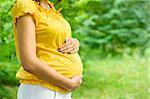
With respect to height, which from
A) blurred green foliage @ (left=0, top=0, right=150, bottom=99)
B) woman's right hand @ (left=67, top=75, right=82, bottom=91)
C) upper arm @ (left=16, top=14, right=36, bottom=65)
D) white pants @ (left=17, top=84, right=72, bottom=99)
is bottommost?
blurred green foliage @ (left=0, top=0, right=150, bottom=99)

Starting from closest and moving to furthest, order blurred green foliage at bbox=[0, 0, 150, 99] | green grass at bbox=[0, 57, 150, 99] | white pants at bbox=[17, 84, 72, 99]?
1. white pants at bbox=[17, 84, 72, 99]
2. blurred green foliage at bbox=[0, 0, 150, 99]
3. green grass at bbox=[0, 57, 150, 99]

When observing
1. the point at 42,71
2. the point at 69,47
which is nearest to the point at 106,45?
the point at 69,47

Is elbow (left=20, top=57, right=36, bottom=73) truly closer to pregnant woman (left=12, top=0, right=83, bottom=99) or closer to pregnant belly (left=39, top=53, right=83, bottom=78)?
pregnant woman (left=12, top=0, right=83, bottom=99)

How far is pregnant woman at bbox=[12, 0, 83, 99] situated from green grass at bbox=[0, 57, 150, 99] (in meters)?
2.79

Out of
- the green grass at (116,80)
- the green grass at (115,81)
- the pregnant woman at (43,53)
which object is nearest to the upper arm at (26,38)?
the pregnant woman at (43,53)

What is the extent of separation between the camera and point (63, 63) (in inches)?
115

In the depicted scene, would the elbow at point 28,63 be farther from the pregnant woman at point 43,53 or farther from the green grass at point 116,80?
the green grass at point 116,80

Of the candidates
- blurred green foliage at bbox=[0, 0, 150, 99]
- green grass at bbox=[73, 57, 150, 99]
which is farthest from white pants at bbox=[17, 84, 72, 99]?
green grass at bbox=[73, 57, 150, 99]

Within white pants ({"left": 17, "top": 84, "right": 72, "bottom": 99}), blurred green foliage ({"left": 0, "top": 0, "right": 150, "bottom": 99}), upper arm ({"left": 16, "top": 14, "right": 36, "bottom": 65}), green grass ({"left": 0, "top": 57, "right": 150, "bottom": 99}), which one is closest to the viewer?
upper arm ({"left": 16, "top": 14, "right": 36, "bottom": 65})

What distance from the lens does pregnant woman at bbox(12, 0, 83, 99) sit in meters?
2.76

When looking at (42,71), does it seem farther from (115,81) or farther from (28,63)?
(115,81)

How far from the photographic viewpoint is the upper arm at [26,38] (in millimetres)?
2740

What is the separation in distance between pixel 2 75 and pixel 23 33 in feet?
10.1

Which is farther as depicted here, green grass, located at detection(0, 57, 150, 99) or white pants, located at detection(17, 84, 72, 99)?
green grass, located at detection(0, 57, 150, 99)
